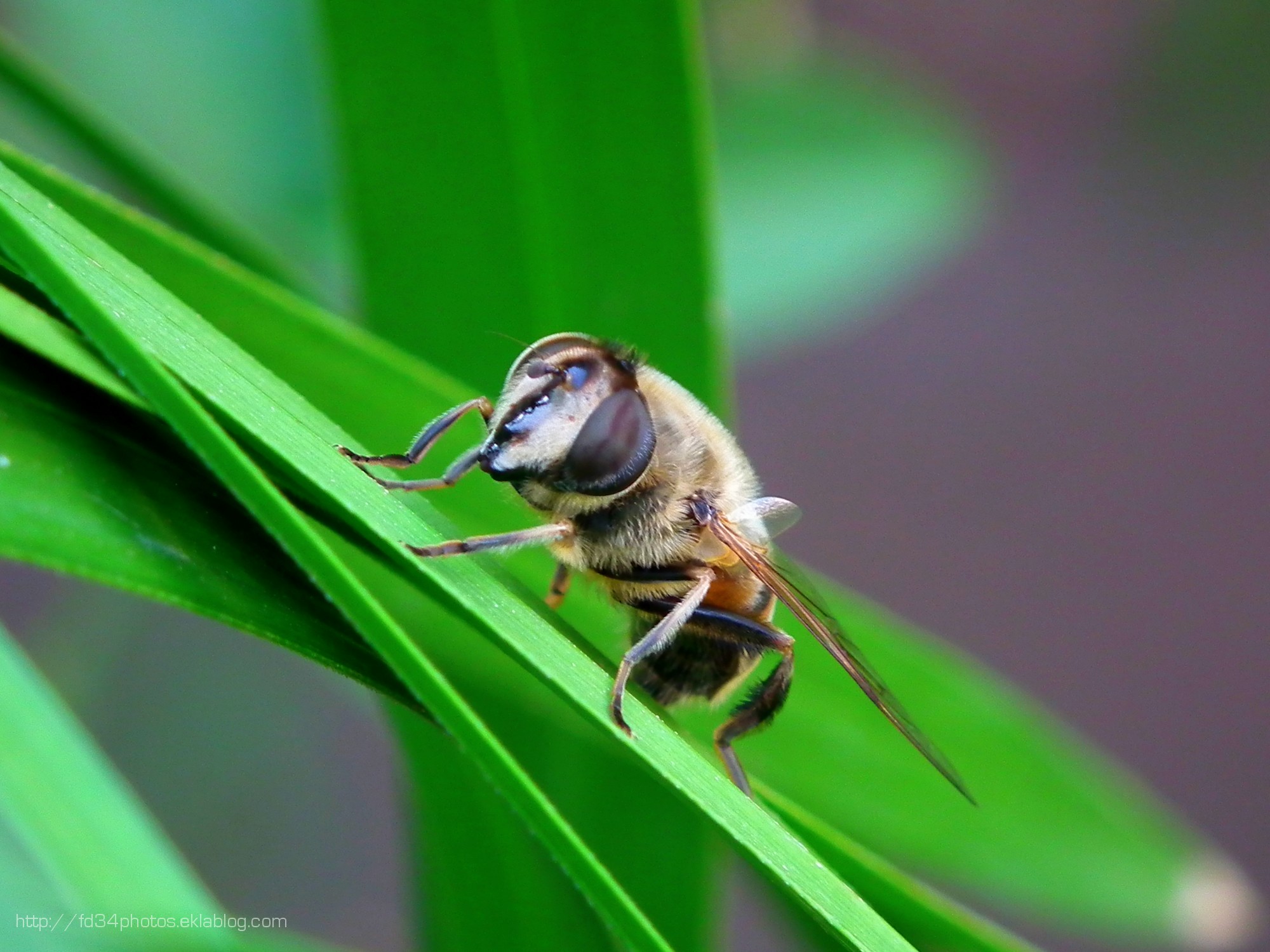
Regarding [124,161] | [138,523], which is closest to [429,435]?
[138,523]

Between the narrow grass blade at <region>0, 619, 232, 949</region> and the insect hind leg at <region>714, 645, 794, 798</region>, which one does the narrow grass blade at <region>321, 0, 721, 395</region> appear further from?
the narrow grass blade at <region>0, 619, 232, 949</region>

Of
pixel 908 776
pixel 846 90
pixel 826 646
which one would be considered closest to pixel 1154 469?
pixel 846 90

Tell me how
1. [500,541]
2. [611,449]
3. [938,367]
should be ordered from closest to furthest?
[500,541] → [611,449] → [938,367]

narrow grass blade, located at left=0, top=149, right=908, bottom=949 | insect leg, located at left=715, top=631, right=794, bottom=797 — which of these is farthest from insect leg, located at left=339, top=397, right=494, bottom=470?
insect leg, located at left=715, top=631, right=794, bottom=797

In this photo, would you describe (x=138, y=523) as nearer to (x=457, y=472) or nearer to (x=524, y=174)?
(x=457, y=472)

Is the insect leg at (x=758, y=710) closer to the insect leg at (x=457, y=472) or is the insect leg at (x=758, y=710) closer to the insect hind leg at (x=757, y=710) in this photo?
the insect hind leg at (x=757, y=710)
